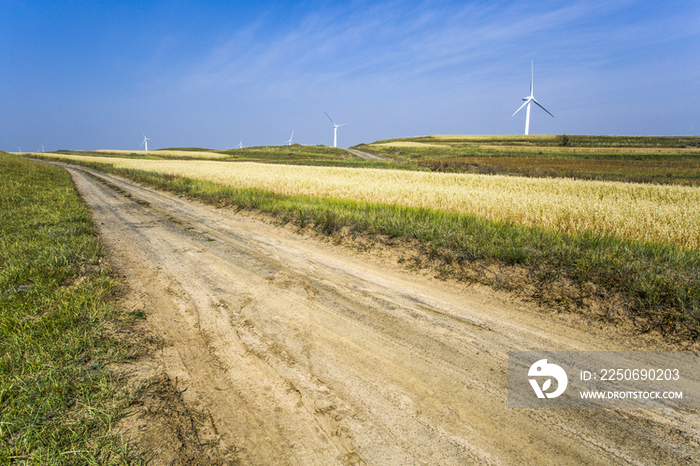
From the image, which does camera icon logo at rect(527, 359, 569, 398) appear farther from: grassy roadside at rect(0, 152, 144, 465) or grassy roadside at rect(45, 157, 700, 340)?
grassy roadside at rect(0, 152, 144, 465)

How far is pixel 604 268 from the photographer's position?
17.3ft

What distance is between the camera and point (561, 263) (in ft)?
18.8

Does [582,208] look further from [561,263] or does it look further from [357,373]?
[357,373]

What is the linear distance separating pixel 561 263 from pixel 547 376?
9.94ft

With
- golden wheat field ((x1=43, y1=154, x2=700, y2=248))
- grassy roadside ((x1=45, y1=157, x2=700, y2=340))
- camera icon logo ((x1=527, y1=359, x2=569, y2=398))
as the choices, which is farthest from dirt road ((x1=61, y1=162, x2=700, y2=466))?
golden wheat field ((x1=43, y1=154, x2=700, y2=248))

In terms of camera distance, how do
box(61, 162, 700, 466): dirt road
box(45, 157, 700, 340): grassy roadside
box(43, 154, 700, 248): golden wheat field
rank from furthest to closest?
1. box(43, 154, 700, 248): golden wheat field
2. box(45, 157, 700, 340): grassy roadside
3. box(61, 162, 700, 466): dirt road

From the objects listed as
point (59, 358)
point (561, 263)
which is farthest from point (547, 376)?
point (59, 358)

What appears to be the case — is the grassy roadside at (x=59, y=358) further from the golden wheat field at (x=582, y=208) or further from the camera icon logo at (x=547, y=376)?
the golden wheat field at (x=582, y=208)

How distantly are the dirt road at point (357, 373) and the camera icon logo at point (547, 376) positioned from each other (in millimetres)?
249

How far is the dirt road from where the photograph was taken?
251cm

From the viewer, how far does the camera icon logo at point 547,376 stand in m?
3.15

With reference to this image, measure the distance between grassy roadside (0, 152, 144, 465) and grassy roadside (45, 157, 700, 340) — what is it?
5.28 metres

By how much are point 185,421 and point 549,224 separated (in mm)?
9452

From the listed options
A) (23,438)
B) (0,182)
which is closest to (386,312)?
(23,438)
